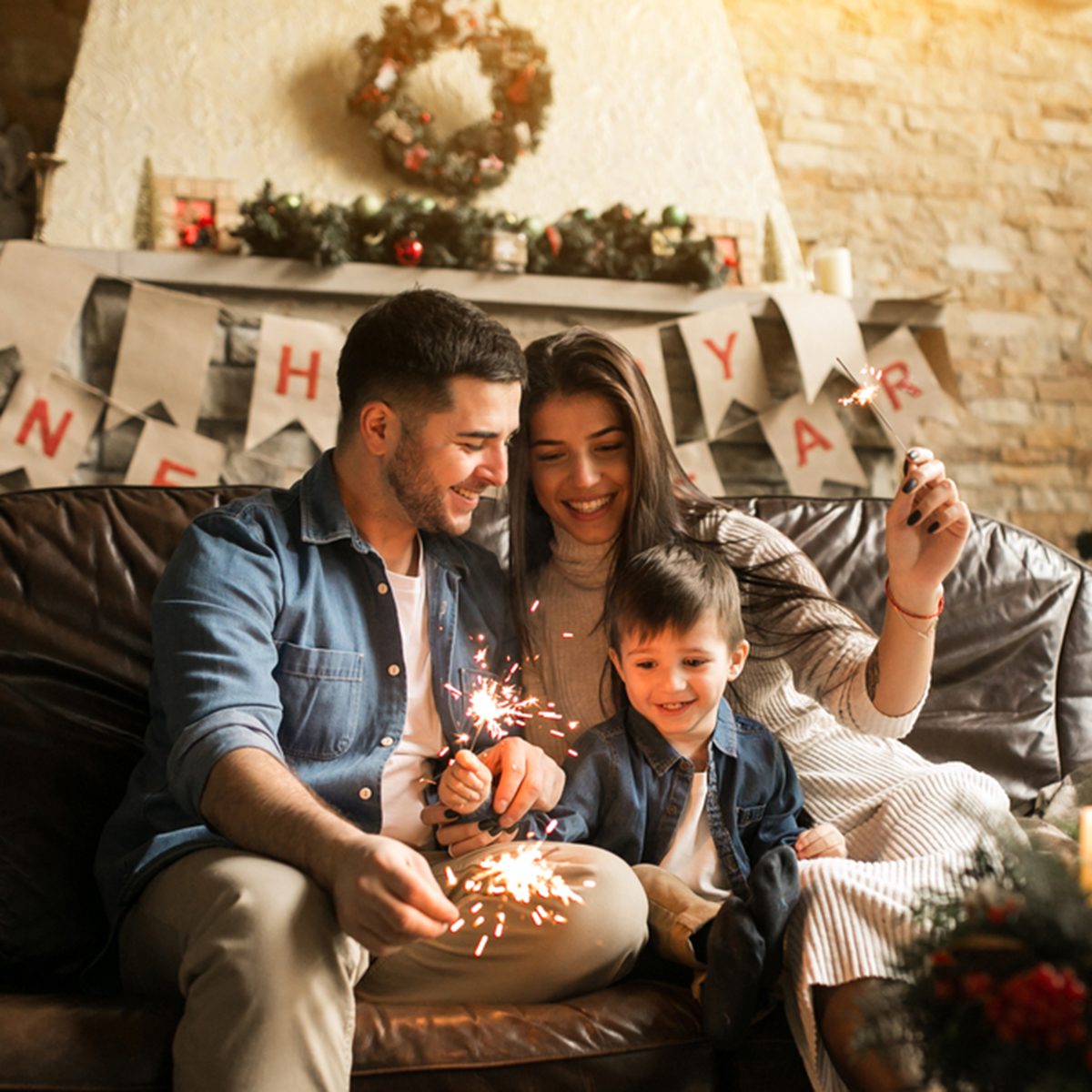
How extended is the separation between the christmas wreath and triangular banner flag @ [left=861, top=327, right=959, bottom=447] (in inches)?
50.4

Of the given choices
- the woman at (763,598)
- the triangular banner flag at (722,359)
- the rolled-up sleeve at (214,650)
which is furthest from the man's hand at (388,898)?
the triangular banner flag at (722,359)

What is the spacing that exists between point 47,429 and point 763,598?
7.23 feet

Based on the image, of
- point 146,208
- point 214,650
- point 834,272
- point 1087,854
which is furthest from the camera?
point 834,272

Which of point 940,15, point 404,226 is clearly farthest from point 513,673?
point 940,15

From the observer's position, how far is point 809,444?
12.6 feet

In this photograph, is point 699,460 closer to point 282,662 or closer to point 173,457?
point 173,457

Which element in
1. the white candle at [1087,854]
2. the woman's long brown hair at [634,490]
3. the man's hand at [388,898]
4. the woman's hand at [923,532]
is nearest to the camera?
the white candle at [1087,854]

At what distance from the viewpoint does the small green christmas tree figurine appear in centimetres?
355

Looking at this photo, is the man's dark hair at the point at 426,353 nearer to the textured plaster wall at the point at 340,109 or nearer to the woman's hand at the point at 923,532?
the woman's hand at the point at 923,532

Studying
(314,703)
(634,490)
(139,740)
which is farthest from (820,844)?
(139,740)

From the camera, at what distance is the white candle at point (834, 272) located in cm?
395

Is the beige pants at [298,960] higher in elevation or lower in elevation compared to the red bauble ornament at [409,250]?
lower

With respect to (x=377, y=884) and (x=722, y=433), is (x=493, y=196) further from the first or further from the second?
(x=377, y=884)

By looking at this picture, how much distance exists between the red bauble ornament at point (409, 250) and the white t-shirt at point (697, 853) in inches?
84.8
